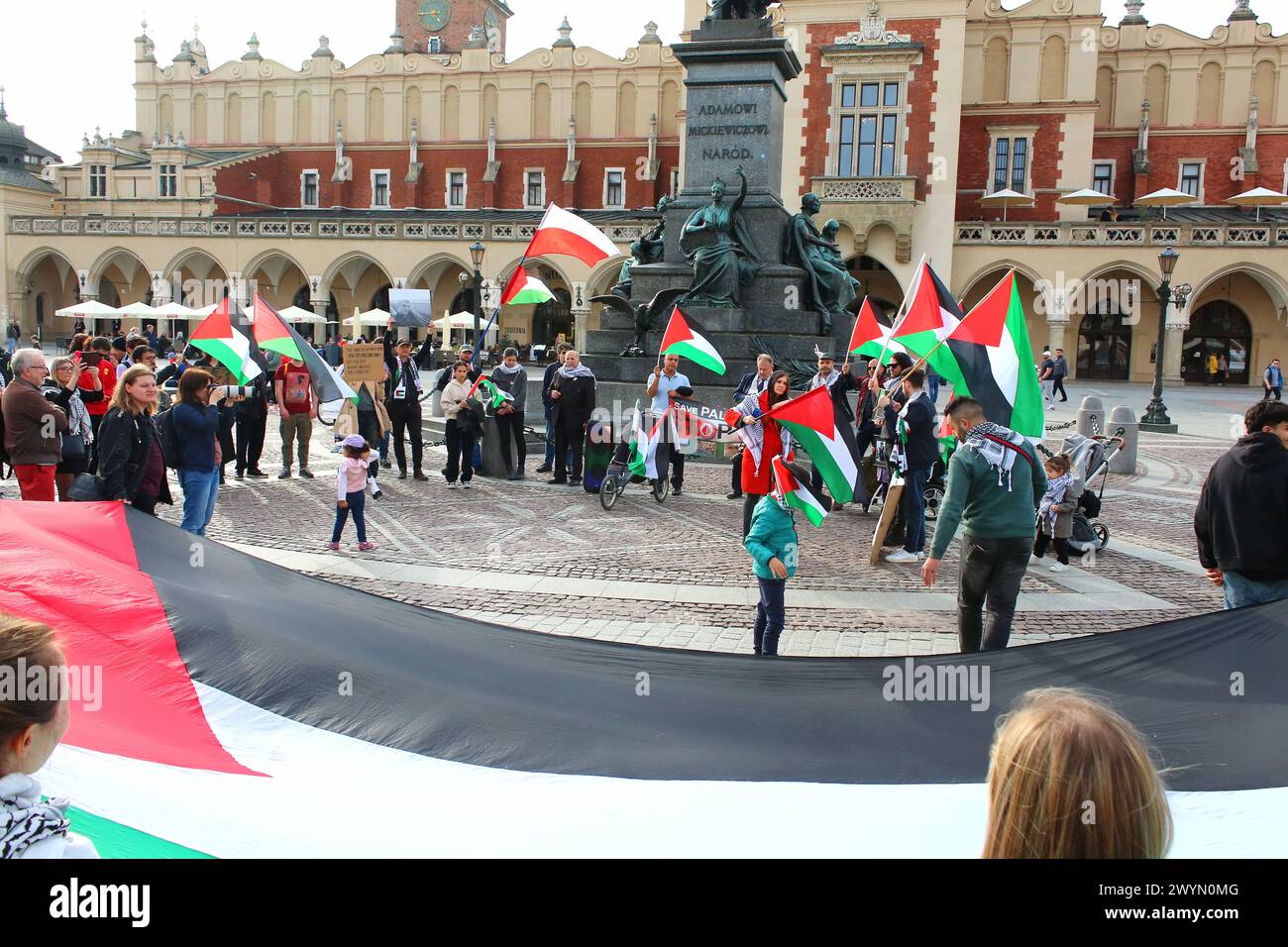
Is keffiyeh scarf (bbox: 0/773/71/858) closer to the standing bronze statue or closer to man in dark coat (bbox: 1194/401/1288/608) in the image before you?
man in dark coat (bbox: 1194/401/1288/608)

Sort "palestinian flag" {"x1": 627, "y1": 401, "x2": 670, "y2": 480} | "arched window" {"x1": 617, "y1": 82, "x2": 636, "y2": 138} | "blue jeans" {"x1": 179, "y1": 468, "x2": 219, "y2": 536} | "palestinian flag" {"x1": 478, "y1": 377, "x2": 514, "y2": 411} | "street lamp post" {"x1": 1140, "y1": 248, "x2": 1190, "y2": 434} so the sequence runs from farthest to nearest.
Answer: "arched window" {"x1": 617, "y1": 82, "x2": 636, "y2": 138} → "street lamp post" {"x1": 1140, "y1": 248, "x2": 1190, "y2": 434} → "palestinian flag" {"x1": 478, "y1": 377, "x2": 514, "y2": 411} → "palestinian flag" {"x1": 627, "y1": 401, "x2": 670, "y2": 480} → "blue jeans" {"x1": 179, "y1": 468, "x2": 219, "y2": 536}

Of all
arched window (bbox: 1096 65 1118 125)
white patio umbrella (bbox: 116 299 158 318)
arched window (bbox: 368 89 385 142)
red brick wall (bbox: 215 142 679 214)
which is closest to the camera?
white patio umbrella (bbox: 116 299 158 318)

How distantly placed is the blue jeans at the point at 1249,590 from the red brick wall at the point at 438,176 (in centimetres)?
4967

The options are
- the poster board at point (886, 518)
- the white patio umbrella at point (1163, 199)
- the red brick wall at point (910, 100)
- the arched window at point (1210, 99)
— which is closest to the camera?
the poster board at point (886, 518)

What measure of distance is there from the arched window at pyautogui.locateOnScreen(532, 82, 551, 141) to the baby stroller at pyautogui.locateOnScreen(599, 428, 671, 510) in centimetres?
4715

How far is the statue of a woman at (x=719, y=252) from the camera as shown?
15914 mm

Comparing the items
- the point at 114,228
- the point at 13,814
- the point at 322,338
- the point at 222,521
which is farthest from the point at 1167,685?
the point at 114,228

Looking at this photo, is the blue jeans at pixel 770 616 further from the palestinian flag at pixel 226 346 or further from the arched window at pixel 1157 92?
the arched window at pixel 1157 92

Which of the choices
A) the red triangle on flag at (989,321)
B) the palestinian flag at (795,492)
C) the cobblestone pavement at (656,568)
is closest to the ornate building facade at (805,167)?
the cobblestone pavement at (656,568)

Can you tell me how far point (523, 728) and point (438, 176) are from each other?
56531 millimetres

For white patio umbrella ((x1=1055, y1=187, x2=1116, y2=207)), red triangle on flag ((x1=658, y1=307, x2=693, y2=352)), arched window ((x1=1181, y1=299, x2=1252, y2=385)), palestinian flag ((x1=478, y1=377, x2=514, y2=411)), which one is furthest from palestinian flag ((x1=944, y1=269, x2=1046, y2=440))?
arched window ((x1=1181, y1=299, x2=1252, y2=385))

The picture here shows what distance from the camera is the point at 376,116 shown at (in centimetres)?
5753

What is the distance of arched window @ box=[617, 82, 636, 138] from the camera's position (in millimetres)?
54250

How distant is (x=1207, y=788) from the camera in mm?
3754
